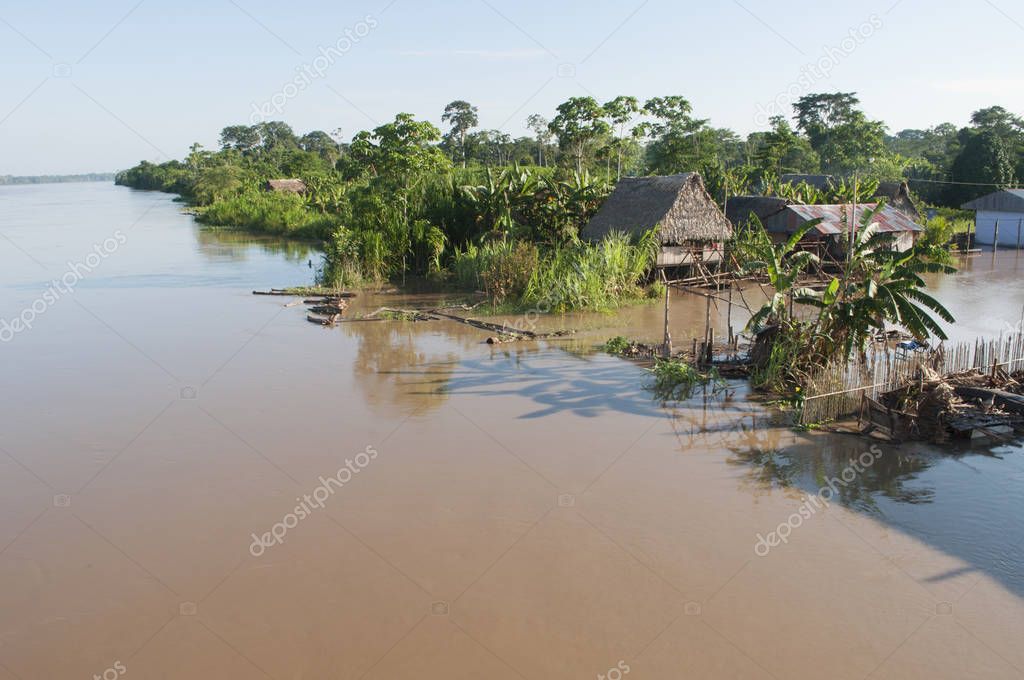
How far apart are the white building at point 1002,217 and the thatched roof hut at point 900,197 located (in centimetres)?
236

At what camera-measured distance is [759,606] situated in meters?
4.91

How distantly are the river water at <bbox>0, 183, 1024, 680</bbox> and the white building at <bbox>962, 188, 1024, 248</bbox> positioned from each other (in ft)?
58.4

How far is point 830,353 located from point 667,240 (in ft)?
24.2

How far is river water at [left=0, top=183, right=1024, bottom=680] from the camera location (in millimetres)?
4590

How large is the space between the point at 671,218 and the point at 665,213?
0.62 ft

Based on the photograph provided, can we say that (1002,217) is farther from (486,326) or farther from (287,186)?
(287,186)

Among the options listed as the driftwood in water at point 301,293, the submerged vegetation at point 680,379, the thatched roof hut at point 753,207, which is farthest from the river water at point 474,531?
the thatched roof hut at point 753,207

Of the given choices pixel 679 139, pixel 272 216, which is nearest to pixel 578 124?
pixel 679 139

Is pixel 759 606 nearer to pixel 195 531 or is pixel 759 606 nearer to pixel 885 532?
pixel 885 532

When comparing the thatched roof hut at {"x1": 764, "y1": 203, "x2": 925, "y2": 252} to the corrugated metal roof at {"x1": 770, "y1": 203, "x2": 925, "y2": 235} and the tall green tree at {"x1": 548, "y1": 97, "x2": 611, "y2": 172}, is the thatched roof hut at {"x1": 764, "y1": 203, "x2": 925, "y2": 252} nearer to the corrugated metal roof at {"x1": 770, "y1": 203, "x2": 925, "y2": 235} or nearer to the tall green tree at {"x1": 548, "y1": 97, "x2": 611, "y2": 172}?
the corrugated metal roof at {"x1": 770, "y1": 203, "x2": 925, "y2": 235}

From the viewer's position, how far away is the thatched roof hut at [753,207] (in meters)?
18.1

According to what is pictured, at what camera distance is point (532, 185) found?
1689 cm

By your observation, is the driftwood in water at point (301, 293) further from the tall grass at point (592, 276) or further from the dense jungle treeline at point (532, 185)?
the tall grass at point (592, 276)

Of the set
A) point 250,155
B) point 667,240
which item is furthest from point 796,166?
point 250,155
